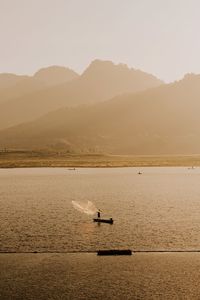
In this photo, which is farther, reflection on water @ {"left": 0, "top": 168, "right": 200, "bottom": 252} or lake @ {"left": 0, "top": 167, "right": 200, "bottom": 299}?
reflection on water @ {"left": 0, "top": 168, "right": 200, "bottom": 252}

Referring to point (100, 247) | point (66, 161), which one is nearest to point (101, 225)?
point (100, 247)

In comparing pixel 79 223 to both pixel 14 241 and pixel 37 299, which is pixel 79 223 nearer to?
pixel 14 241

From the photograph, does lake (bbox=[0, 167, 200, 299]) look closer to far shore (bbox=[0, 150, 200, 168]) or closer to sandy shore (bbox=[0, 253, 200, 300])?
sandy shore (bbox=[0, 253, 200, 300])

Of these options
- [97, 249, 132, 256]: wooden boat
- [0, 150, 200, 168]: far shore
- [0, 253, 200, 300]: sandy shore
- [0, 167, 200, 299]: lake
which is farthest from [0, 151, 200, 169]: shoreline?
[0, 253, 200, 300]: sandy shore

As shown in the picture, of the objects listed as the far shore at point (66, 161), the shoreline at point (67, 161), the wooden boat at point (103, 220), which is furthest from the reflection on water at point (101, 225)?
the far shore at point (66, 161)

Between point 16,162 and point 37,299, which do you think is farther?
point 16,162

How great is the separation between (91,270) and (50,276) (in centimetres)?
224

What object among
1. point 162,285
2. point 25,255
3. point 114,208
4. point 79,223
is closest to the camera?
point 162,285

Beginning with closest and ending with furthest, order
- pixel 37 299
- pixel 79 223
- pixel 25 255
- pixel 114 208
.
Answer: pixel 37 299
pixel 25 255
pixel 79 223
pixel 114 208

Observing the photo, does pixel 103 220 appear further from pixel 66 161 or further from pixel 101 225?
pixel 66 161

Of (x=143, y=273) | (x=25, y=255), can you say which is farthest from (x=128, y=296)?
(x=25, y=255)

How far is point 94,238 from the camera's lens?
3416 cm

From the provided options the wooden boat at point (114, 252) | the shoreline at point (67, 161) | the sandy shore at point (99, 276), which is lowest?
the sandy shore at point (99, 276)

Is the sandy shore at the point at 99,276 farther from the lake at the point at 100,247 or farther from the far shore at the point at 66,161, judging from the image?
the far shore at the point at 66,161
